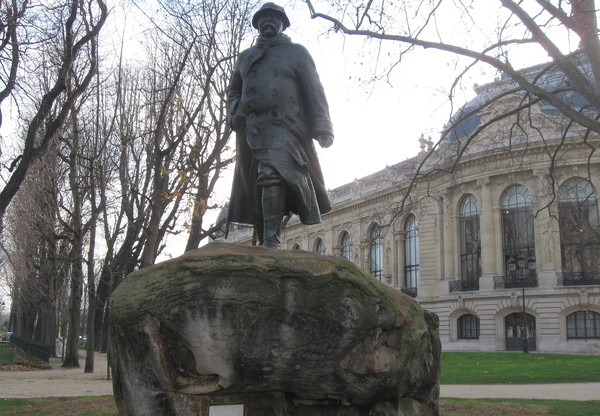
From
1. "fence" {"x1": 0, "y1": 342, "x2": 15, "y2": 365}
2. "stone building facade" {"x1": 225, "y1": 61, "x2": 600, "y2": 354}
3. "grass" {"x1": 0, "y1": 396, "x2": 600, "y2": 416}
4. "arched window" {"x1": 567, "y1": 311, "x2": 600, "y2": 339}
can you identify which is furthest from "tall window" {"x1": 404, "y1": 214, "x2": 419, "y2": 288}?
"grass" {"x1": 0, "y1": 396, "x2": 600, "y2": 416}

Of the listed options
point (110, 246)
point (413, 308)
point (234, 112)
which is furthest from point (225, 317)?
point (110, 246)

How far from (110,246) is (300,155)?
14.7 meters

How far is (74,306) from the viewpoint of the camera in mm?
22016

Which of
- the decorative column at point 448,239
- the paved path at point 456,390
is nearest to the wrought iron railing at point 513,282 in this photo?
the decorative column at point 448,239

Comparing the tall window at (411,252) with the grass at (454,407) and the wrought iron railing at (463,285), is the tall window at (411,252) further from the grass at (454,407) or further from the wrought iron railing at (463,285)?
the grass at (454,407)

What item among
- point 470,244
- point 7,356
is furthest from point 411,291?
point 7,356

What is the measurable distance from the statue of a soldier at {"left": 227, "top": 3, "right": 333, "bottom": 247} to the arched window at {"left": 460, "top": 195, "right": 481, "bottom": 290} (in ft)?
114

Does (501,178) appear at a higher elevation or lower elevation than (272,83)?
higher

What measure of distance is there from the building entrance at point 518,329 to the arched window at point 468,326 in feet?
6.44

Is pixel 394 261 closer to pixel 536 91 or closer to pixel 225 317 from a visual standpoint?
pixel 536 91

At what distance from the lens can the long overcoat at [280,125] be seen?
5.16 meters

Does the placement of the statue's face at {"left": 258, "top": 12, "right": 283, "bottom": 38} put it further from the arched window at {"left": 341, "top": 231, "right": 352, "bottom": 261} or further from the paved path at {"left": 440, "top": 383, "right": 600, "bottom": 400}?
the arched window at {"left": 341, "top": 231, "right": 352, "bottom": 261}

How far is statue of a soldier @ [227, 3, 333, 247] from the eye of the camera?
202 inches

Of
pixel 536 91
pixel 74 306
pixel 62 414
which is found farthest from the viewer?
pixel 74 306
